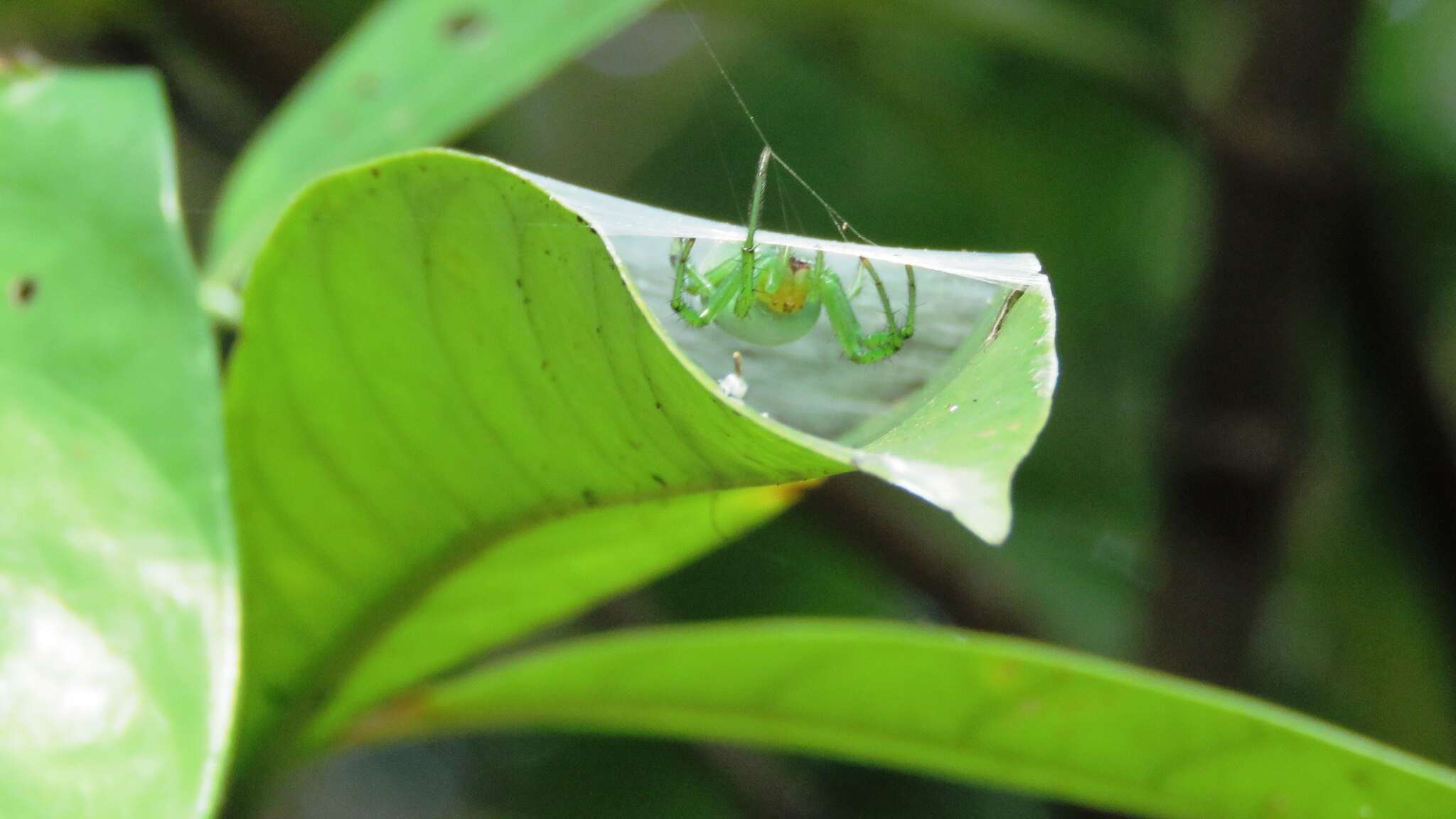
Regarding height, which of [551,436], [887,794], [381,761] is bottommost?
[381,761]

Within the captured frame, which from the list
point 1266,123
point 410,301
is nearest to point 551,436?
point 410,301

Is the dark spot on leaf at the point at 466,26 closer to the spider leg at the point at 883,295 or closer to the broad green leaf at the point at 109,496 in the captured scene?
the broad green leaf at the point at 109,496

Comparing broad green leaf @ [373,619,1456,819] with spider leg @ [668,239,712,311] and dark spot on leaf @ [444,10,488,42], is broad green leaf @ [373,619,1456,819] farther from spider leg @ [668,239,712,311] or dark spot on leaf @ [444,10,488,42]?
dark spot on leaf @ [444,10,488,42]

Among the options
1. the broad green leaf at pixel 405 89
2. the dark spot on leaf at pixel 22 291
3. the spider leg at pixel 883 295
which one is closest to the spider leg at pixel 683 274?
the spider leg at pixel 883 295

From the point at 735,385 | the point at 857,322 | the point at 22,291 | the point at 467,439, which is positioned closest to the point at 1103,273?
the point at 857,322

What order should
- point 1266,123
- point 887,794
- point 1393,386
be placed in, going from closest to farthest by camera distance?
point 1266,123 → point 1393,386 → point 887,794

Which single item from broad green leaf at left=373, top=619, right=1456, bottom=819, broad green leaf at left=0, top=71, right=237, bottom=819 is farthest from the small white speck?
broad green leaf at left=0, top=71, right=237, bottom=819

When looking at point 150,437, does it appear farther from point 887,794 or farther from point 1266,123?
point 887,794
